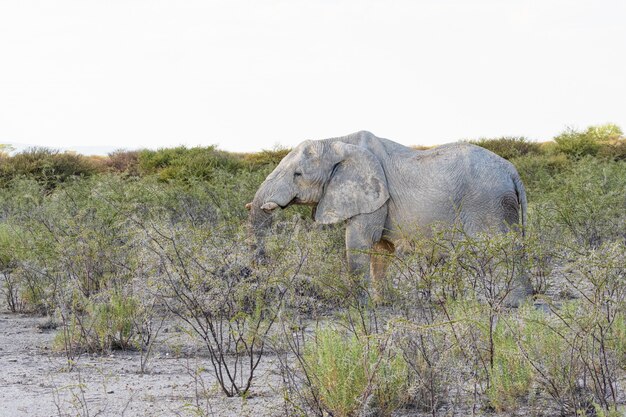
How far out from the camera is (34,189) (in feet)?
46.3

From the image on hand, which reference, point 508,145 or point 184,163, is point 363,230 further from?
point 508,145

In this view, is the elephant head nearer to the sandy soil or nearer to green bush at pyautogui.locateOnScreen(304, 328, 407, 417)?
the sandy soil

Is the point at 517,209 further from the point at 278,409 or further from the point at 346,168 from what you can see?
the point at 278,409

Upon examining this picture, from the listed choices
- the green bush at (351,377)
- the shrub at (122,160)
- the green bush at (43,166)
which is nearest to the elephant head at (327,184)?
the green bush at (351,377)

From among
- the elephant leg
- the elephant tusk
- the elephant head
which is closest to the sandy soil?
the elephant tusk

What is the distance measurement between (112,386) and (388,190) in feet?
12.1

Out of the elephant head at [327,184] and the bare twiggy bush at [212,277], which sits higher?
the elephant head at [327,184]

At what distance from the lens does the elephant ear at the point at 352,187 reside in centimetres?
828

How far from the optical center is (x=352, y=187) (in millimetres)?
8297

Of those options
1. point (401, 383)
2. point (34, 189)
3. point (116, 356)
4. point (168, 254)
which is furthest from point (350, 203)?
point (34, 189)

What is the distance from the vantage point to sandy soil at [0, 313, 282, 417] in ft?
15.4

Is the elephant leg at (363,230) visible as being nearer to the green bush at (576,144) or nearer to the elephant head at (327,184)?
the elephant head at (327,184)

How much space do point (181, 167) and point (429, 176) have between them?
Answer: 47.6 feet

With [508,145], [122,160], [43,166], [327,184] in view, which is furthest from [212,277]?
[122,160]
